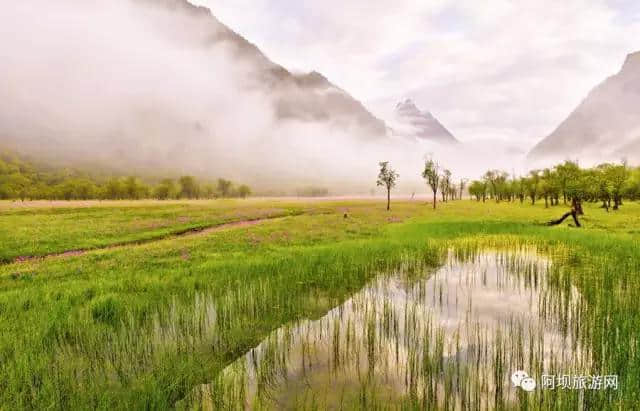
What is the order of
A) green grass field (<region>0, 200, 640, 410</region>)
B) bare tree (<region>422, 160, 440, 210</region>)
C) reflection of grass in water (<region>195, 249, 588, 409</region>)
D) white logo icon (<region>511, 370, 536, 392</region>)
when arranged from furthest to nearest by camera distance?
1. bare tree (<region>422, 160, 440, 210</region>)
2. green grass field (<region>0, 200, 640, 410</region>)
3. reflection of grass in water (<region>195, 249, 588, 409</region>)
4. white logo icon (<region>511, 370, 536, 392</region>)

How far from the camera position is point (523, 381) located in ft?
16.5

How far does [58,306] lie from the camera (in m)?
9.61

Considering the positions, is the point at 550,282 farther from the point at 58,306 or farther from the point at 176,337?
the point at 58,306

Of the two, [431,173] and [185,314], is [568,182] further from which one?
[185,314]

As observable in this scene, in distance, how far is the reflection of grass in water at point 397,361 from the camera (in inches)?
197

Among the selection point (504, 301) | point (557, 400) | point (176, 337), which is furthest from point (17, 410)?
point (504, 301)

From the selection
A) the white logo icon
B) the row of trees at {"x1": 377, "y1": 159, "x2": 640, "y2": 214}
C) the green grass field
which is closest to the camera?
the white logo icon

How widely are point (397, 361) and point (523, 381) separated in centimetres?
225

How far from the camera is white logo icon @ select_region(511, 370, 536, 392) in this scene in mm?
4852

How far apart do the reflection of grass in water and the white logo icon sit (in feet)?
0.44

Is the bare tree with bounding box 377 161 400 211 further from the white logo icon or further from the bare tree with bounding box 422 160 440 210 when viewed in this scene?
the white logo icon

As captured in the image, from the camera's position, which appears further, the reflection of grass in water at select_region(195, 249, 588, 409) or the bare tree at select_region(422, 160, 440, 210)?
the bare tree at select_region(422, 160, 440, 210)

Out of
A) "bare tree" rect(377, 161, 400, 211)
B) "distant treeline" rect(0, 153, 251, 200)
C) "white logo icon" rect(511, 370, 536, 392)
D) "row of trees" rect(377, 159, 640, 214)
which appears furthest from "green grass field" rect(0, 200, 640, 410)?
"distant treeline" rect(0, 153, 251, 200)

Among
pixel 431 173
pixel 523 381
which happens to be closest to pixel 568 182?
pixel 431 173
